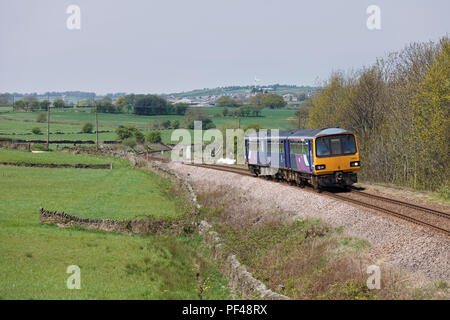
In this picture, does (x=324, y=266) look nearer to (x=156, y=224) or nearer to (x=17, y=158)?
(x=156, y=224)

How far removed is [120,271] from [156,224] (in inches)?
321

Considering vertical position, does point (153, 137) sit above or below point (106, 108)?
below

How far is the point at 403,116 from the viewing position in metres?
37.1

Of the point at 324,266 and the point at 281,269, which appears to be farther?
the point at 281,269

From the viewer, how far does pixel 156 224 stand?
2545 cm

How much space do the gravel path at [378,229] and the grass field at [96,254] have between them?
16.1 feet

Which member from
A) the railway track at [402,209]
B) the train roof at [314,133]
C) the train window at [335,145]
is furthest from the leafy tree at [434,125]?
the railway track at [402,209]

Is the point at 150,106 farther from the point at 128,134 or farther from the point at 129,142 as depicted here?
the point at 129,142

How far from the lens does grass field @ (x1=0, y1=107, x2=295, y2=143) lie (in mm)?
100812

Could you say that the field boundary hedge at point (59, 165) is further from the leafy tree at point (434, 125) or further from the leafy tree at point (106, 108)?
the leafy tree at point (106, 108)

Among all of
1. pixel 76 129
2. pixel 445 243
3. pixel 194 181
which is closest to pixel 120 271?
pixel 445 243

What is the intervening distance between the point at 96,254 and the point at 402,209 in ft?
39.3

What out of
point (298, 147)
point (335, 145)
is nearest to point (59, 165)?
point (298, 147)

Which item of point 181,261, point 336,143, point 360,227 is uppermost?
point 336,143
